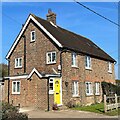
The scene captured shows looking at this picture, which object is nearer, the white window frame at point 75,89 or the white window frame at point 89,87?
the white window frame at point 75,89

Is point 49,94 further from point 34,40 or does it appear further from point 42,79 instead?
point 34,40

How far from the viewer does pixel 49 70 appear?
86.4 feet

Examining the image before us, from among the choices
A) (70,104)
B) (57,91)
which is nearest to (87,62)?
(70,104)

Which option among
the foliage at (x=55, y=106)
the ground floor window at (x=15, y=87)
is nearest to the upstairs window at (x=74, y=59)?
the foliage at (x=55, y=106)

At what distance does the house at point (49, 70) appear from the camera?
24.7 meters

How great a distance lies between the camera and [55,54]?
86.2 ft

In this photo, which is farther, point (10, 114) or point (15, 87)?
point (15, 87)

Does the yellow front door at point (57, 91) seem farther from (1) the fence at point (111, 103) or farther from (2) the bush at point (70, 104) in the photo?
(1) the fence at point (111, 103)

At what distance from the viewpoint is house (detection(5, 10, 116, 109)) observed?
24.7 m

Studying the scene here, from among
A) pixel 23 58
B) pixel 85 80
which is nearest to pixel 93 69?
pixel 85 80

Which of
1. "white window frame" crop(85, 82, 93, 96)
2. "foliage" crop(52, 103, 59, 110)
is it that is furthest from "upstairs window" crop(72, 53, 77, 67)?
"foliage" crop(52, 103, 59, 110)

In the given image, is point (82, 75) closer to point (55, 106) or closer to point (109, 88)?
point (55, 106)

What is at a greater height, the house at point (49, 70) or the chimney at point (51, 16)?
the chimney at point (51, 16)

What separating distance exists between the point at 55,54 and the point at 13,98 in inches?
246
